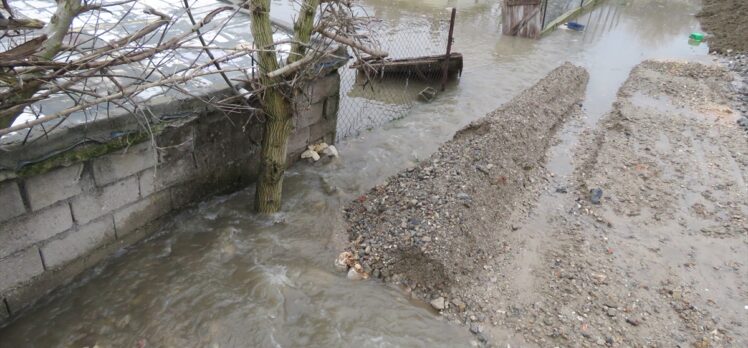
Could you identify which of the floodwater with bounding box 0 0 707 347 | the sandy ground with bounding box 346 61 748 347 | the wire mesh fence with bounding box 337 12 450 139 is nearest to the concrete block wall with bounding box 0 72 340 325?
the floodwater with bounding box 0 0 707 347

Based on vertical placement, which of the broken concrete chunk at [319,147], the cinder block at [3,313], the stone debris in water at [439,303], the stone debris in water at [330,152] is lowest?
the stone debris in water at [439,303]

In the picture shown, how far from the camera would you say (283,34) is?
7488mm

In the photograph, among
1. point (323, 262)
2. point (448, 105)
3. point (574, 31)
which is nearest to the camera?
point (323, 262)

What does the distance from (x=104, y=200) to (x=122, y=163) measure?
0.40m

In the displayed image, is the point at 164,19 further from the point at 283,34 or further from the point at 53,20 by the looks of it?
the point at 283,34

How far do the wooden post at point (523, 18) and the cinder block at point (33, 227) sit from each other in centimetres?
1425

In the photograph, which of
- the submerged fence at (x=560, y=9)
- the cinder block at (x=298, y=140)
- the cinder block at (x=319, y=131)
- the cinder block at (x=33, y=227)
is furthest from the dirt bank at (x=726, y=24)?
the cinder block at (x=33, y=227)

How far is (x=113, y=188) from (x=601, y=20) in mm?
19887

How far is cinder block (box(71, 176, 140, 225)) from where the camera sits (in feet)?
14.8

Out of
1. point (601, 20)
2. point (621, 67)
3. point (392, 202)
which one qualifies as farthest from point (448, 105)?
point (601, 20)

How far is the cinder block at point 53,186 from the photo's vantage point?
4.10m

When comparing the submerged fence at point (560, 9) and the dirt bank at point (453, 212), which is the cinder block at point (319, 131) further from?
the submerged fence at point (560, 9)

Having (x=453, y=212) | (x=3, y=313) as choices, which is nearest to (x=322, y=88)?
(x=453, y=212)

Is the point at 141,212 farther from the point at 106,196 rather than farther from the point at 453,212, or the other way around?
the point at 453,212
